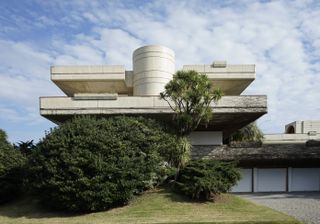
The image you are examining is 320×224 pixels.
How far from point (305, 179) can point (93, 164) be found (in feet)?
55.0

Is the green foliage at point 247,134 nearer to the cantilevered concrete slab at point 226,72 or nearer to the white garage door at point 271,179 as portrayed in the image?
the cantilevered concrete slab at point 226,72

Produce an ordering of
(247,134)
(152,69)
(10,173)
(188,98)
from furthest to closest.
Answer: (247,134)
(152,69)
(10,173)
(188,98)

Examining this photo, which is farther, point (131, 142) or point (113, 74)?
point (113, 74)

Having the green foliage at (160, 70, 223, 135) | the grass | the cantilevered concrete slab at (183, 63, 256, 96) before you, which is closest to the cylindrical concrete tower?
the cantilevered concrete slab at (183, 63, 256, 96)

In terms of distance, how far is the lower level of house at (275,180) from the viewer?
81.0 ft

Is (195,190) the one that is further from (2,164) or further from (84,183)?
(2,164)

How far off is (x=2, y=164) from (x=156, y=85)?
13.1 meters

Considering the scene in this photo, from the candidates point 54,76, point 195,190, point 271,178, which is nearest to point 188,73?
point 195,190

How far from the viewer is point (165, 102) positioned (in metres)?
20.0

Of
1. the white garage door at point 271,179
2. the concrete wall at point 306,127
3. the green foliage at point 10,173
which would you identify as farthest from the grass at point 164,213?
the concrete wall at point 306,127

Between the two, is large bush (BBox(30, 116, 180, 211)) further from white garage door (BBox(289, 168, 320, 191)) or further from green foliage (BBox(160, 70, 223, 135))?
white garage door (BBox(289, 168, 320, 191))

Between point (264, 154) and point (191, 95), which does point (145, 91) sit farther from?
point (191, 95)

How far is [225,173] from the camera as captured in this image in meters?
16.5

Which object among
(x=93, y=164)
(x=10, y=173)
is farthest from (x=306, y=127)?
(x=10, y=173)
